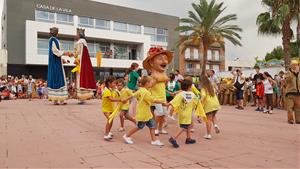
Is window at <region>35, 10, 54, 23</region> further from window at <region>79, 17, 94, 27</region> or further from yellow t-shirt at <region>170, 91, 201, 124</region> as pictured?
yellow t-shirt at <region>170, 91, 201, 124</region>

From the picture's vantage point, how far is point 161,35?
42906 millimetres

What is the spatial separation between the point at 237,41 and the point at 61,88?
1723 cm

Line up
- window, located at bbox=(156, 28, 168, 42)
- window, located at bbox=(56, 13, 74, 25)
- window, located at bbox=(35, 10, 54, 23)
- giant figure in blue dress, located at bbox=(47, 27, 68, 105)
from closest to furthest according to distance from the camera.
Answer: giant figure in blue dress, located at bbox=(47, 27, 68, 105), window, located at bbox=(35, 10, 54, 23), window, located at bbox=(56, 13, 74, 25), window, located at bbox=(156, 28, 168, 42)

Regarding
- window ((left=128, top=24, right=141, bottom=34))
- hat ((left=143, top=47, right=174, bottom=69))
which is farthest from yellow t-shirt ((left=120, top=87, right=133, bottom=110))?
window ((left=128, top=24, right=141, bottom=34))

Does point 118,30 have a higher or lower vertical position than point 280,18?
higher

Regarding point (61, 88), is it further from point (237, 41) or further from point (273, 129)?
point (237, 41)

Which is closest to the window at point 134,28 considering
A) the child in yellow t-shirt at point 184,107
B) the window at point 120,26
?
the window at point 120,26

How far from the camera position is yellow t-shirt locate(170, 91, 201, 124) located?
5121 millimetres

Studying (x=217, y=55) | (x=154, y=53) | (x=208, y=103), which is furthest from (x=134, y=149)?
(x=217, y=55)

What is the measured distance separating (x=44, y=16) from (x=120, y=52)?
10298 millimetres

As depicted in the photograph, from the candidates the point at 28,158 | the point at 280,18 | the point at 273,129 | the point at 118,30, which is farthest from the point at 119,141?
the point at 118,30

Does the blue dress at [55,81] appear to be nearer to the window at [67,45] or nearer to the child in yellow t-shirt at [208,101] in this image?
the child in yellow t-shirt at [208,101]

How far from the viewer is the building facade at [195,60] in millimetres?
48041

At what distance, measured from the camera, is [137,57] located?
39.6m
